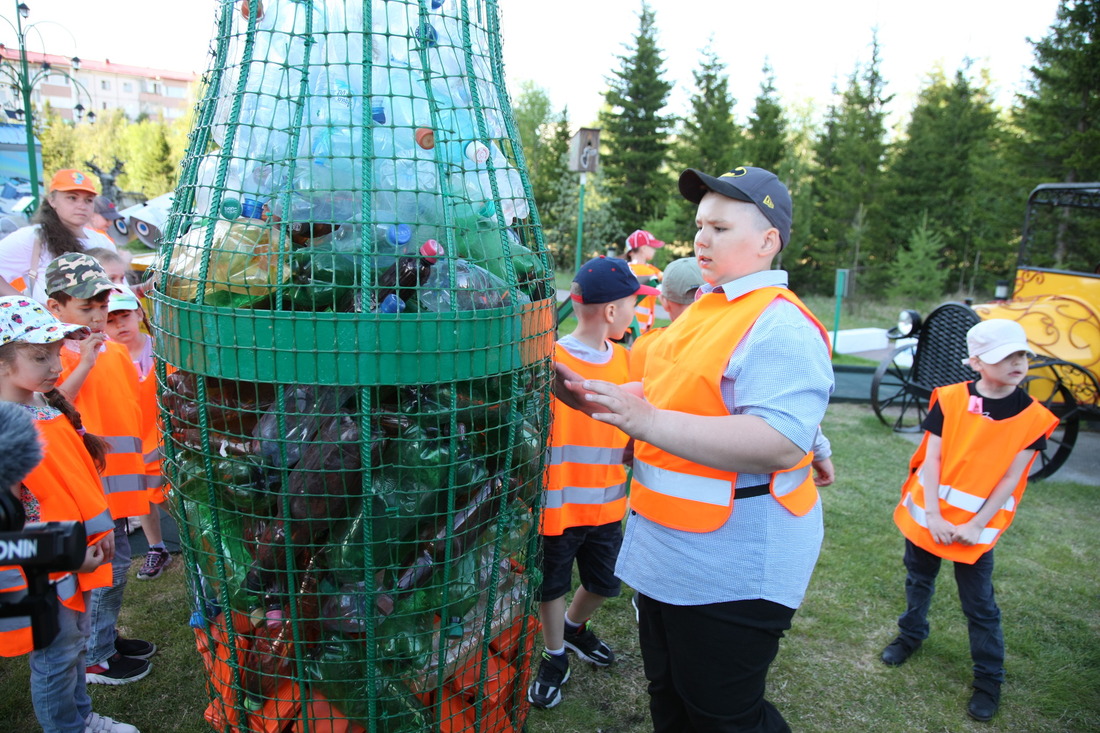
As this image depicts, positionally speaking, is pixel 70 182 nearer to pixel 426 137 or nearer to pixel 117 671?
pixel 117 671

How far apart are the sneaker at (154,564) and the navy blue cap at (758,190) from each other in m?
3.31

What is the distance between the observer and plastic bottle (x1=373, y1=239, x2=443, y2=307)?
149 cm

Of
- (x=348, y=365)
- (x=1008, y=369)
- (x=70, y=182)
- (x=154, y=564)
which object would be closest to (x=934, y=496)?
(x=1008, y=369)

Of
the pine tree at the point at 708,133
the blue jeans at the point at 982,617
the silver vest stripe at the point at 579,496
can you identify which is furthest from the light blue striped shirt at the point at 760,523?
the pine tree at the point at 708,133

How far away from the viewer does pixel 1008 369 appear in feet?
9.15

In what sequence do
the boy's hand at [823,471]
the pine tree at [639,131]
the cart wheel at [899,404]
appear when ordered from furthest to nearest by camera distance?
the pine tree at [639,131] < the cart wheel at [899,404] < the boy's hand at [823,471]

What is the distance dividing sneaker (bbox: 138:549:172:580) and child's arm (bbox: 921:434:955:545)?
3675mm

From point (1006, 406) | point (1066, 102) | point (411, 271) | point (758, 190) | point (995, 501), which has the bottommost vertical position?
point (995, 501)

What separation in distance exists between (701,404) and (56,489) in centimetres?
188

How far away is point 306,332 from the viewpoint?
1.37 metres

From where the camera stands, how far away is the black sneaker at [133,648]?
2859 mm

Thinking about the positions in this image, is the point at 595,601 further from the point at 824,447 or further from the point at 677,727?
the point at 824,447

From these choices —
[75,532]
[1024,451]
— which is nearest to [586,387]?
[75,532]

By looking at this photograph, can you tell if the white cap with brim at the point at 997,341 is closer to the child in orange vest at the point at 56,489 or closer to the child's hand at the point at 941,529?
the child's hand at the point at 941,529
